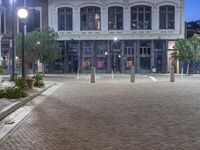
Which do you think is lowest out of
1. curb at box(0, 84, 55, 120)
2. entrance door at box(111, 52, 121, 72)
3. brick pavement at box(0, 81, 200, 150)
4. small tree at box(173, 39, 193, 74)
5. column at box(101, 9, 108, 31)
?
brick pavement at box(0, 81, 200, 150)

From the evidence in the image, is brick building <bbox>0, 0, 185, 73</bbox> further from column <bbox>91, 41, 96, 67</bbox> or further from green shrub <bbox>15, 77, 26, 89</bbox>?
green shrub <bbox>15, 77, 26, 89</bbox>

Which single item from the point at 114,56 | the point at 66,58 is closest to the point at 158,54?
the point at 114,56

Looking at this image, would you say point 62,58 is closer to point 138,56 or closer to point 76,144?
point 138,56

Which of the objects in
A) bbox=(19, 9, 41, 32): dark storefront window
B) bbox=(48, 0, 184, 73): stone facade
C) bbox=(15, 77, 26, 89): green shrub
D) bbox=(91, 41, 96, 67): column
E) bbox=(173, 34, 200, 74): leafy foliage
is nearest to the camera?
bbox=(15, 77, 26, 89): green shrub

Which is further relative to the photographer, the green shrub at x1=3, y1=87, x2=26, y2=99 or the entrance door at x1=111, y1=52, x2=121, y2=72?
the entrance door at x1=111, y1=52, x2=121, y2=72

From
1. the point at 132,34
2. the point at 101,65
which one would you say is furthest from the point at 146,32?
the point at 101,65

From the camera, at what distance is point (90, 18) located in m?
56.3

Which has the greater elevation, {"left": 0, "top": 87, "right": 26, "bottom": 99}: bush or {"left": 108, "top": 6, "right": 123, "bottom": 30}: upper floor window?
{"left": 108, "top": 6, "right": 123, "bottom": 30}: upper floor window

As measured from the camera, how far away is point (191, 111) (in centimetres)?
1404

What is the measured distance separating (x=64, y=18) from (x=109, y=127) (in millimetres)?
46745

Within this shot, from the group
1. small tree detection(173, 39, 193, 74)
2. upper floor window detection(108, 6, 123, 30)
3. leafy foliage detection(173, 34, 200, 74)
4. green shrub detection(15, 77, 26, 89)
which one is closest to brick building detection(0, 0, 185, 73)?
upper floor window detection(108, 6, 123, 30)

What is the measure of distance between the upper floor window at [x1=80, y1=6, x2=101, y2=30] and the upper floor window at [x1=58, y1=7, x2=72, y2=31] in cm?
155

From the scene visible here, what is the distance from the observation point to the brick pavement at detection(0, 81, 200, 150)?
347 inches

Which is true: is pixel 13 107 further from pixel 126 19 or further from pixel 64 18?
pixel 64 18
